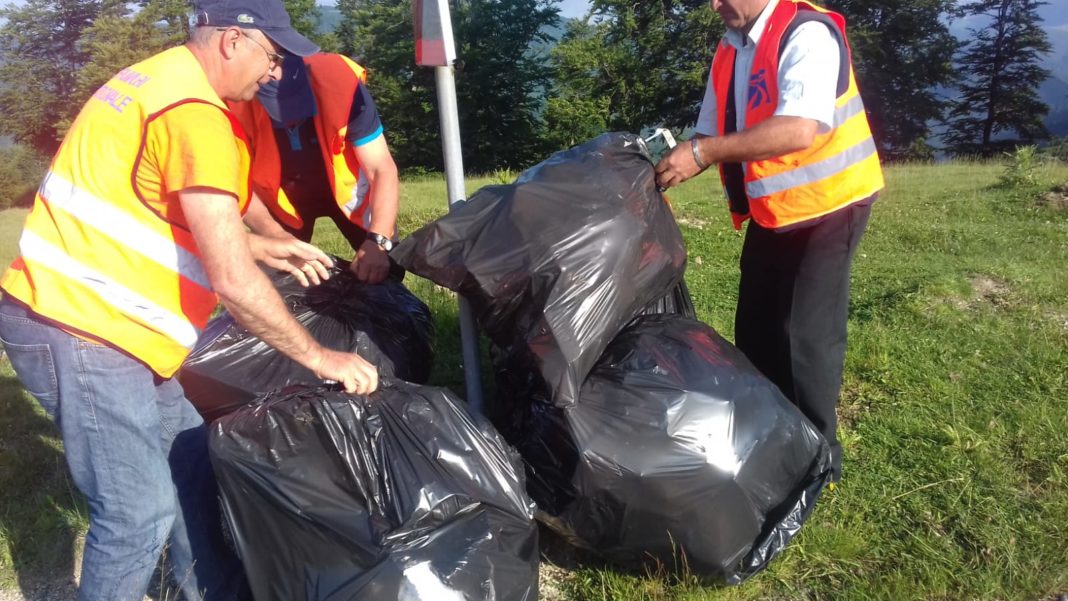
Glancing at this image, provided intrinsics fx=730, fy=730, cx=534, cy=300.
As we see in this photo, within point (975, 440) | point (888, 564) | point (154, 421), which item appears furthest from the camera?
point (975, 440)

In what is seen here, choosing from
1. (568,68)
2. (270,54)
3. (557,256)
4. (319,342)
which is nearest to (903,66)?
(568,68)

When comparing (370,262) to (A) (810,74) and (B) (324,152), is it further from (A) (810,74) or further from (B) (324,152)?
(A) (810,74)

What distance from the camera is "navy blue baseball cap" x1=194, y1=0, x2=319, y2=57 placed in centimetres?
162

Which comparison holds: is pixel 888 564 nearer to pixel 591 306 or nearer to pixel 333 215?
pixel 591 306

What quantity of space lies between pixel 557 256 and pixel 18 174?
38182mm

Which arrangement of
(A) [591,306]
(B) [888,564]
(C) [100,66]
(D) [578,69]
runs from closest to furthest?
(A) [591,306] < (B) [888,564] < (C) [100,66] < (D) [578,69]

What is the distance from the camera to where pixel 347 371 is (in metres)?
1.83

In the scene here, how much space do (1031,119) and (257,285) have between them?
4405 cm

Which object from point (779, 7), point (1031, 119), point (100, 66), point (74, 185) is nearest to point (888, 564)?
point (779, 7)

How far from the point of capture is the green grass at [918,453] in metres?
2.11

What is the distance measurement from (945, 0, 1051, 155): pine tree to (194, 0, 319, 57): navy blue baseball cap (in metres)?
42.0

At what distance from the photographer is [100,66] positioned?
108ft

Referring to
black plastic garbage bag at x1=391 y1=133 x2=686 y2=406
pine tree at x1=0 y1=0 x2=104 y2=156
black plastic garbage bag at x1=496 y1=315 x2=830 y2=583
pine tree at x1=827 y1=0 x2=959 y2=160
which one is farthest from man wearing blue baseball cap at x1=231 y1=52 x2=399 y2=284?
pine tree at x1=0 y1=0 x2=104 y2=156

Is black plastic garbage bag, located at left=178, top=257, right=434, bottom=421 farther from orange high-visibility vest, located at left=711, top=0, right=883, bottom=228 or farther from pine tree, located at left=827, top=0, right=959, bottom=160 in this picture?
pine tree, located at left=827, top=0, right=959, bottom=160
